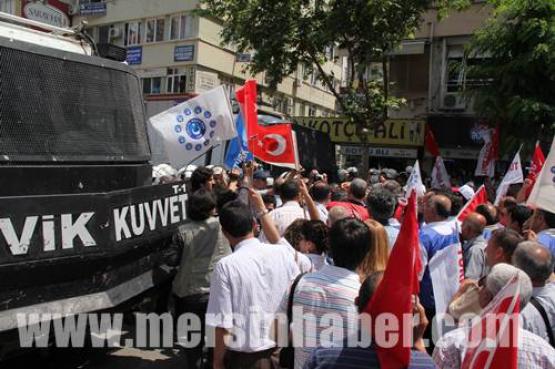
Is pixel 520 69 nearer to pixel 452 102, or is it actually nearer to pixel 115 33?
pixel 452 102

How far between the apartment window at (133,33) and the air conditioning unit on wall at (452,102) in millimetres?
16000

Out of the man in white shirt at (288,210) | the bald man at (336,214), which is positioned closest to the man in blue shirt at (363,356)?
the bald man at (336,214)

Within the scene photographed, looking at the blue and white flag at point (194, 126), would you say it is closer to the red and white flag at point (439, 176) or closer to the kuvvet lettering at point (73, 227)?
the kuvvet lettering at point (73, 227)

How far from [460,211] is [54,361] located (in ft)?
13.7

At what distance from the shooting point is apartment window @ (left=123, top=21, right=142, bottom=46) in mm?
27083

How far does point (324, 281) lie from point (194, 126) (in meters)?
4.03

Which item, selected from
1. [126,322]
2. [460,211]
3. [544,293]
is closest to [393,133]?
[460,211]

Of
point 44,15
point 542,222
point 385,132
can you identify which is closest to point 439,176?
point 542,222

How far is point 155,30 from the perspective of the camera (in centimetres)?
2650

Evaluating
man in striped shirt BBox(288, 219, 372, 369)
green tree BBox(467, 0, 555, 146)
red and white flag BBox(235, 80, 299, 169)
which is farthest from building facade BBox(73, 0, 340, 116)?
man in striped shirt BBox(288, 219, 372, 369)

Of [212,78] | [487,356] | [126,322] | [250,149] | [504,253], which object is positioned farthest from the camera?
[212,78]

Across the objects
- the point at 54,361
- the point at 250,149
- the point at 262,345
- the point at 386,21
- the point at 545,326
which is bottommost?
the point at 54,361

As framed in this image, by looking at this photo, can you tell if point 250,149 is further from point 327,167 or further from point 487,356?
point 327,167

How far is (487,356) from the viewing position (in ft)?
7.38
